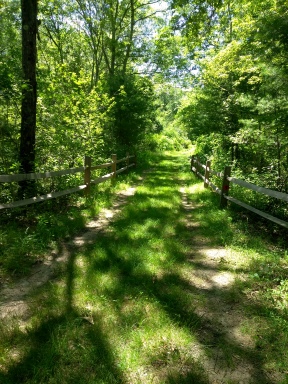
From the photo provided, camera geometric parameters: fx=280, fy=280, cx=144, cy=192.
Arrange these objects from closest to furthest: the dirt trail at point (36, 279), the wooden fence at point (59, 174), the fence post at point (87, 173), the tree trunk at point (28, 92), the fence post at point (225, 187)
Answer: the dirt trail at point (36, 279), the wooden fence at point (59, 174), the tree trunk at point (28, 92), the fence post at point (225, 187), the fence post at point (87, 173)

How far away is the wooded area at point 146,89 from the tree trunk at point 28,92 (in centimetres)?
2

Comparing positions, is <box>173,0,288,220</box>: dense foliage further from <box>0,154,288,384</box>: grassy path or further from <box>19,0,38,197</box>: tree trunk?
<box>19,0,38,197</box>: tree trunk

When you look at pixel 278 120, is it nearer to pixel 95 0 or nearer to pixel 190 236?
pixel 190 236

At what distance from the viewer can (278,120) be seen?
5.77m

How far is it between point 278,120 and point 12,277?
5626 mm

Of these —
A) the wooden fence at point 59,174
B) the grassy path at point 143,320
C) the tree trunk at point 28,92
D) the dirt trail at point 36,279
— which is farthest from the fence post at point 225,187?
the tree trunk at point 28,92

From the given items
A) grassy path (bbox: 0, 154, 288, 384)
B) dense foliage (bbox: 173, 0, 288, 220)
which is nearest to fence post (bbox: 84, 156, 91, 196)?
grassy path (bbox: 0, 154, 288, 384)

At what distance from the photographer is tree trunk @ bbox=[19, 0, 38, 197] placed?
5730mm

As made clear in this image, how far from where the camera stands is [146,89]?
15.6 m

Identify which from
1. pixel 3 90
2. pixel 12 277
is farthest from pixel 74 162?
pixel 12 277

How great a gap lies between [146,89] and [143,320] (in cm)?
1444

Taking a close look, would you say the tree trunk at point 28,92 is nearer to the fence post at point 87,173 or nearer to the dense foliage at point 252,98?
the fence post at point 87,173

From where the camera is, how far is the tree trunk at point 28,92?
573 cm

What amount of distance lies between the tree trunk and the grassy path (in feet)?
7.27
